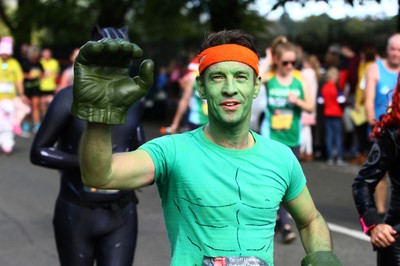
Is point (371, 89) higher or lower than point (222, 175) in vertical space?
lower

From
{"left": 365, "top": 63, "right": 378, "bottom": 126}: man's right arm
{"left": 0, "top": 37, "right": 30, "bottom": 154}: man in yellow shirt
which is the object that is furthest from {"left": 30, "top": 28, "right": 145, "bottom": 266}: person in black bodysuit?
Answer: {"left": 0, "top": 37, "right": 30, "bottom": 154}: man in yellow shirt

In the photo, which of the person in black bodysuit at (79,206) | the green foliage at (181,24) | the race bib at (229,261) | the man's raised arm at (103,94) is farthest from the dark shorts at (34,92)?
the man's raised arm at (103,94)

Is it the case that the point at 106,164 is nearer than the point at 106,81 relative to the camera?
No

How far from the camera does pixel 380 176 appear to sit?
416 cm

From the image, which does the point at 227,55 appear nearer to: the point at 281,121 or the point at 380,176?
the point at 380,176

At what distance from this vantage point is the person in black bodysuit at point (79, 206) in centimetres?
425

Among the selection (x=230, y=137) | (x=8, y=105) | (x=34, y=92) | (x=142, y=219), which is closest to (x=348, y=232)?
(x=142, y=219)

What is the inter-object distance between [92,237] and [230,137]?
1625 mm

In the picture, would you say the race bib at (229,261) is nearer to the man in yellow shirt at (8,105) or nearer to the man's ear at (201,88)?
the man's ear at (201,88)

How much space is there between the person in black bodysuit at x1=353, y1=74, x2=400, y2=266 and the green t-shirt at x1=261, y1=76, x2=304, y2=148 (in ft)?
11.3

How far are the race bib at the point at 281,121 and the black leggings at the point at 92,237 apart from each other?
3.63 m

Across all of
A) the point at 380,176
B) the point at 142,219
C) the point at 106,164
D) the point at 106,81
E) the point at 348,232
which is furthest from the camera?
the point at 142,219

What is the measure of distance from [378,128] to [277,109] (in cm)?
348

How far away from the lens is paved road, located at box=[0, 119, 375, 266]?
22.2 ft
